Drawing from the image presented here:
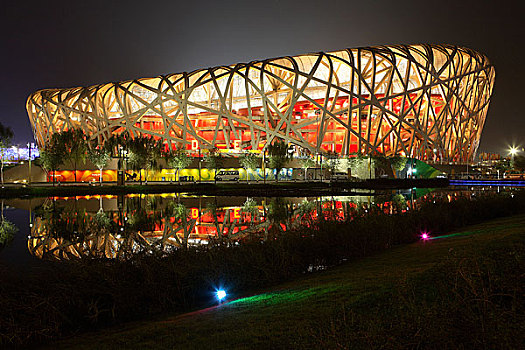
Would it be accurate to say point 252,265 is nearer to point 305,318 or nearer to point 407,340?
point 305,318

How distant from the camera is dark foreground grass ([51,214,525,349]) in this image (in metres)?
3.26

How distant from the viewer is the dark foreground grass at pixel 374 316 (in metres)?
3.26

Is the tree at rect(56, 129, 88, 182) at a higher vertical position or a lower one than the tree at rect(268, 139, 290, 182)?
higher

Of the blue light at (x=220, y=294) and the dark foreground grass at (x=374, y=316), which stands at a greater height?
the dark foreground grass at (x=374, y=316)

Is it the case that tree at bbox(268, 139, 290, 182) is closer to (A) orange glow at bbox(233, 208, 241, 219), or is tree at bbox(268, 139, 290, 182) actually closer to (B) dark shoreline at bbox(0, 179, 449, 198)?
(B) dark shoreline at bbox(0, 179, 449, 198)

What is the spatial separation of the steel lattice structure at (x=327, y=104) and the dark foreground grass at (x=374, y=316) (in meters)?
51.9

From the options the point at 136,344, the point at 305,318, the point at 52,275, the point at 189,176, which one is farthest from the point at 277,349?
the point at 189,176

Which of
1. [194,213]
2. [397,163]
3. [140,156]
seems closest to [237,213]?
[194,213]

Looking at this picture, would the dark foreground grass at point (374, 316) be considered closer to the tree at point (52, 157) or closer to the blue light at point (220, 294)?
the blue light at point (220, 294)

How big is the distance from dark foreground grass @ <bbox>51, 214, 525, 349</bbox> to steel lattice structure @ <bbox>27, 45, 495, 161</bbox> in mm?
51900

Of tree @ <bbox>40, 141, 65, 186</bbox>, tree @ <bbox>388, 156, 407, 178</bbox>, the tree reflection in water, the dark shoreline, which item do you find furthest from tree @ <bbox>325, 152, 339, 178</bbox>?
the tree reflection in water

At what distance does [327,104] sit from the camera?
6025cm

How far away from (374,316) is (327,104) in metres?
57.8

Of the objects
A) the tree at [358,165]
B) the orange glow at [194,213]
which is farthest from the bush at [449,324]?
the tree at [358,165]
